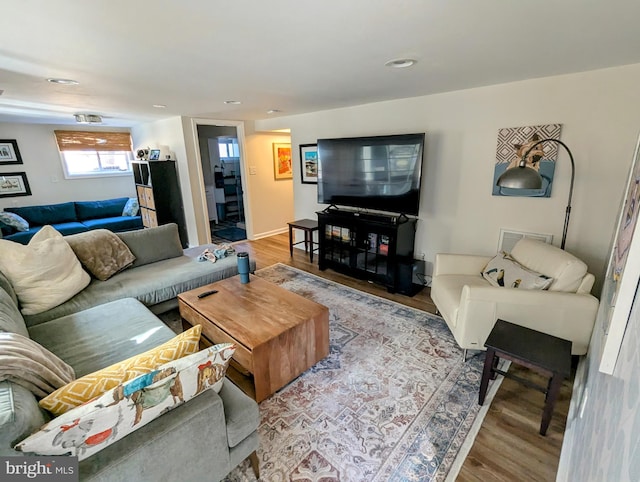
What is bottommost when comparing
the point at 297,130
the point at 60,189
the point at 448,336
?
the point at 448,336

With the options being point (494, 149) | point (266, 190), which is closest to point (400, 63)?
point (494, 149)

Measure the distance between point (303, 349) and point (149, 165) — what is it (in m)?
4.17

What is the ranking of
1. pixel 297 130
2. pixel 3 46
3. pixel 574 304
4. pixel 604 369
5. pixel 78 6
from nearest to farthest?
pixel 604 369 → pixel 78 6 → pixel 3 46 → pixel 574 304 → pixel 297 130

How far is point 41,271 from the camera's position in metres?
2.24

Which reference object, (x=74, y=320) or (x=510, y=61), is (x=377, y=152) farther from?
(x=74, y=320)

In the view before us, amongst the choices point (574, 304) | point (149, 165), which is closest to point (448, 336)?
point (574, 304)

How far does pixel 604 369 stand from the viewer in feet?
3.35

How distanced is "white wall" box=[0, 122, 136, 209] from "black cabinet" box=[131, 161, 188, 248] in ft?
4.71

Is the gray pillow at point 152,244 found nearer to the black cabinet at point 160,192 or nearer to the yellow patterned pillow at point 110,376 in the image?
the black cabinet at point 160,192

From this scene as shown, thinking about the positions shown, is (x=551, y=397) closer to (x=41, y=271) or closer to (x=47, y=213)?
(x=41, y=271)

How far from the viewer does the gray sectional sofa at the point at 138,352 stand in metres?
0.96

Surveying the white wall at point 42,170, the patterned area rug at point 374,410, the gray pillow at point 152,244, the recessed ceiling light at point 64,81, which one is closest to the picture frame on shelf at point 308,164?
the gray pillow at point 152,244

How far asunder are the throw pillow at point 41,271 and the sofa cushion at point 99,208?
3581 millimetres

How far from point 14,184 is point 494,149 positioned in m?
7.18
